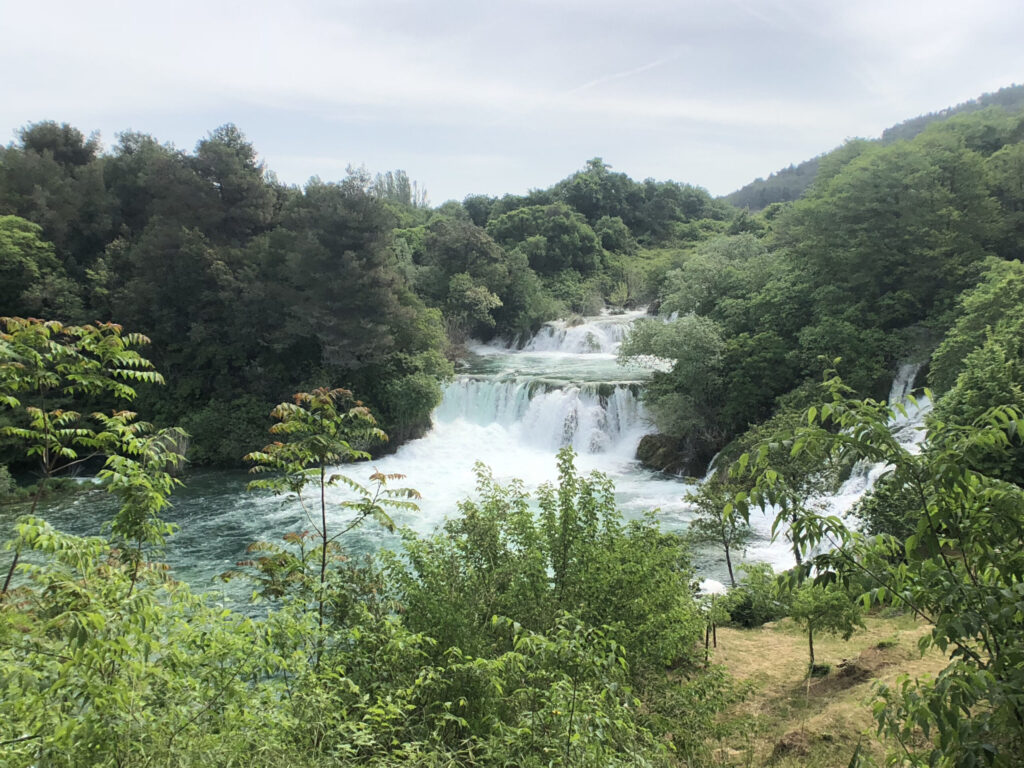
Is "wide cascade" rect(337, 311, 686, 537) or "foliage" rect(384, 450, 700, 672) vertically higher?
"foliage" rect(384, 450, 700, 672)

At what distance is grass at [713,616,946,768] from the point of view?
4754mm

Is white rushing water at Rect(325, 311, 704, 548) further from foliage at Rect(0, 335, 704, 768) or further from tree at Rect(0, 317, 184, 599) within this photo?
tree at Rect(0, 317, 184, 599)

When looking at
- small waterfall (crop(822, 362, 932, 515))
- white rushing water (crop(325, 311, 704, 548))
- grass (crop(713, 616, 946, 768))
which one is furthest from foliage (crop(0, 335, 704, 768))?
white rushing water (crop(325, 311, 704, 548))

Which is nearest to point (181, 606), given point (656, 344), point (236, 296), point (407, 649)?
point (407, 649)

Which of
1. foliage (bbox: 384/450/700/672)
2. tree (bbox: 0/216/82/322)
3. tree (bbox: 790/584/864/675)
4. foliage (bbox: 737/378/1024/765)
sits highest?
tree (bbox: 0/216/82/322)

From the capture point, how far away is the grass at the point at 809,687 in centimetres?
475

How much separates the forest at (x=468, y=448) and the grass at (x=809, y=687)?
254 millimetres

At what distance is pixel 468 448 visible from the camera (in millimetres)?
20656

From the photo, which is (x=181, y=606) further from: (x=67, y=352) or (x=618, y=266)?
(x=618, y=266)

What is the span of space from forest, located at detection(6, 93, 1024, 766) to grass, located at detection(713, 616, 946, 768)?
0.83ft

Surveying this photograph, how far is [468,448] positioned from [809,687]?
15.0 meters

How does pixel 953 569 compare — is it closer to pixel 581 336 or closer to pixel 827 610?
pixel 827 610

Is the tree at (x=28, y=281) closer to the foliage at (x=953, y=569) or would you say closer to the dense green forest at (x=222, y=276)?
the dense green forest at (x=222, y=276)

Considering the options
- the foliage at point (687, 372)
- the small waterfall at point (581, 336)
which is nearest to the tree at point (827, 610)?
the foliage at point (687, 372)
